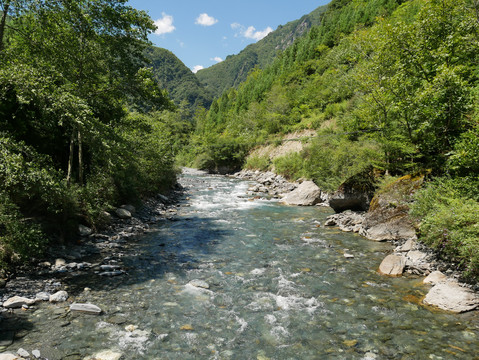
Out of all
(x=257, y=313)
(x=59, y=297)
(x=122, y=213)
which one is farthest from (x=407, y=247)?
(x=122, y=213)

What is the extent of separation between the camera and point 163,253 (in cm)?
962

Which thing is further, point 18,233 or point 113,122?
point 113,122

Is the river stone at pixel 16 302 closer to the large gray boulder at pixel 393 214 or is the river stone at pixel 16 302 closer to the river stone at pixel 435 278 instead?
the river stone at pixel 435 278

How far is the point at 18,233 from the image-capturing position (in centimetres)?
669

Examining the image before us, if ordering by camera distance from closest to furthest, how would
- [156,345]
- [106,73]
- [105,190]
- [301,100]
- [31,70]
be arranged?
1. [156,345]
2. [31,70]
3. [106,73]
4. [105,190]
5. [301,100]

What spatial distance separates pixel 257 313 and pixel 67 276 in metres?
5.08

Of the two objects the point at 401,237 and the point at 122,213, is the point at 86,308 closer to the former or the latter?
the point at 122,213

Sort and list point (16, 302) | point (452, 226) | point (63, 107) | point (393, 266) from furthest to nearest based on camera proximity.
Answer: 1. point (393, 266)
2. point (63, 107)
3. point (452, 226)
4. point (16, 302)

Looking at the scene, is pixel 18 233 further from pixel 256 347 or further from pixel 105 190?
pixel 256 347

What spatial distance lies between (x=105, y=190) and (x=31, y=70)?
6.11 m

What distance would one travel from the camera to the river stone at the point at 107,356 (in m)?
4.33

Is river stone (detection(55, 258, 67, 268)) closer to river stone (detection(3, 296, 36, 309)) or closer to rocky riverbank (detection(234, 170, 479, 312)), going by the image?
river stone (detection(3, 296, 36, 309))

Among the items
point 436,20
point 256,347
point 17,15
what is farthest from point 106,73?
point 436,20

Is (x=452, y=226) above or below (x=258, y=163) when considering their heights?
below
